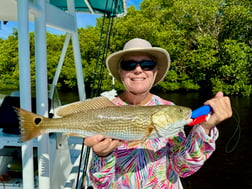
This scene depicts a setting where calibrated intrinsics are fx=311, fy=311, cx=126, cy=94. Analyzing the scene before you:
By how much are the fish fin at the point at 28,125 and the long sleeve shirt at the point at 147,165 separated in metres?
0.49

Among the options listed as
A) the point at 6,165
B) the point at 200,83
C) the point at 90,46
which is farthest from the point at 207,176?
the point at 90,46

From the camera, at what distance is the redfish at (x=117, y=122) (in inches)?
87.1

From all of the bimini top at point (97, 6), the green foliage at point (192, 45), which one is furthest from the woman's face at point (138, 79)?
the green foliage at point (192, 45)

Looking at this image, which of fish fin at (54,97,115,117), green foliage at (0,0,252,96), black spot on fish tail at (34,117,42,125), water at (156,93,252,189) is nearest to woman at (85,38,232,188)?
fish fin at (54,97,115,117)

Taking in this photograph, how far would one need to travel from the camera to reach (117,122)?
89.4 inches

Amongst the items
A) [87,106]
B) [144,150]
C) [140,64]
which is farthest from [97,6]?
[144,150]

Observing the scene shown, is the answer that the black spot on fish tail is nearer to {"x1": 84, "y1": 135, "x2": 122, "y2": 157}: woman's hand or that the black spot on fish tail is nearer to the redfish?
the redfish

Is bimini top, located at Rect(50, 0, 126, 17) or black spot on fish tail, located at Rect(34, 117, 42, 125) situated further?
bimini top, located at Rect(50, 0, 126, 17)

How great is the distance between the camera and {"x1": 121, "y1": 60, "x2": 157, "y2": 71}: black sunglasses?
99.6 inches

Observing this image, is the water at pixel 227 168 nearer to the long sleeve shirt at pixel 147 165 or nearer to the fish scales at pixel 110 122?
the long sleeve shirt at pixel 147 165

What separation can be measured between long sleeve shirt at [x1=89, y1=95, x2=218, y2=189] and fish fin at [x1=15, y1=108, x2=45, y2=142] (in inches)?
19.5

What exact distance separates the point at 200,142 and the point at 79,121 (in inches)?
34.9

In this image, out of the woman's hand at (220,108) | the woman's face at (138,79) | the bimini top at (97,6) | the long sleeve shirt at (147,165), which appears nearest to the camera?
the woman's hand at (220,108)

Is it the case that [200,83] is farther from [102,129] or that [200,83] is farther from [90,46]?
[102,129]
